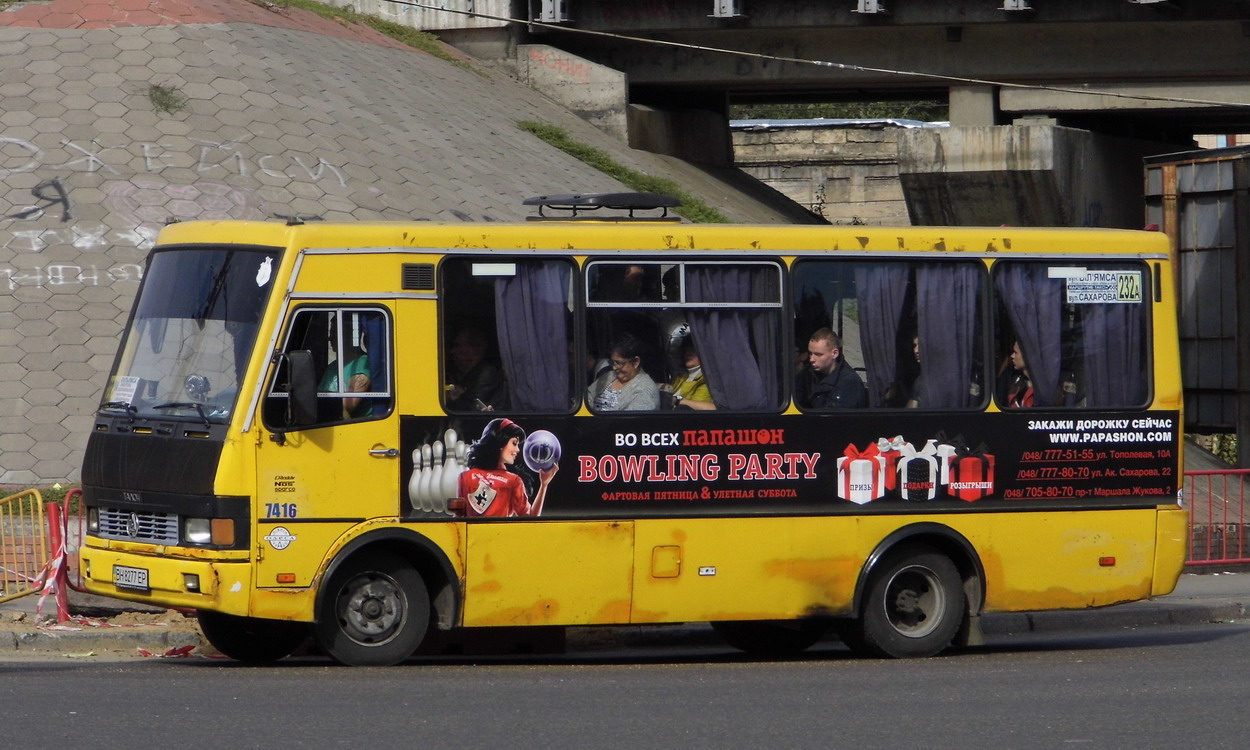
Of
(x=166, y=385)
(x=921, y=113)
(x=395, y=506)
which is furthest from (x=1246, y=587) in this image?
(x=921, y=113)

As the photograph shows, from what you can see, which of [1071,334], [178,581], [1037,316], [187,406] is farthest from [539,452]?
[1071,334]

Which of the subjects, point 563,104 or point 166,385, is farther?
point 563,104

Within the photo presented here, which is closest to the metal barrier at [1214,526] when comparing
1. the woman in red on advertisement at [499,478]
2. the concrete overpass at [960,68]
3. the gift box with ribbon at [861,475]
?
the gift box with ribbon at [861,475]

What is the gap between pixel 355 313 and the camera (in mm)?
9797

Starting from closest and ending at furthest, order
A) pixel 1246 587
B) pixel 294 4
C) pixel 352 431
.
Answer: pixel 352 431 < pixel 1246 587 < pixel 294 4

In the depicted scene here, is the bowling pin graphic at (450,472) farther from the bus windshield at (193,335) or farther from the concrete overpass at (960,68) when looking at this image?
the concrete overpass at (960,68)

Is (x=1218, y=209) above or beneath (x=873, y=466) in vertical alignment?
above

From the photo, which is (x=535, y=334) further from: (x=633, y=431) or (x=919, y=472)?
(x=919, y=472)

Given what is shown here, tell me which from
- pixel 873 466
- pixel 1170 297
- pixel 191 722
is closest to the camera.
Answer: pixel 191 722

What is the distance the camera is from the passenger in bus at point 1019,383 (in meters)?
11.2

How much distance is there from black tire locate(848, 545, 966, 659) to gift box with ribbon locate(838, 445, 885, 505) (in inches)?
18.4

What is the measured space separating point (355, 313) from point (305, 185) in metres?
11.3

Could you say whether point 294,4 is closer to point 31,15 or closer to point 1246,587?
point 31,15

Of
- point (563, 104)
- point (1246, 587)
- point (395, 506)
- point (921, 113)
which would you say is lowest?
point (1246, 587)
